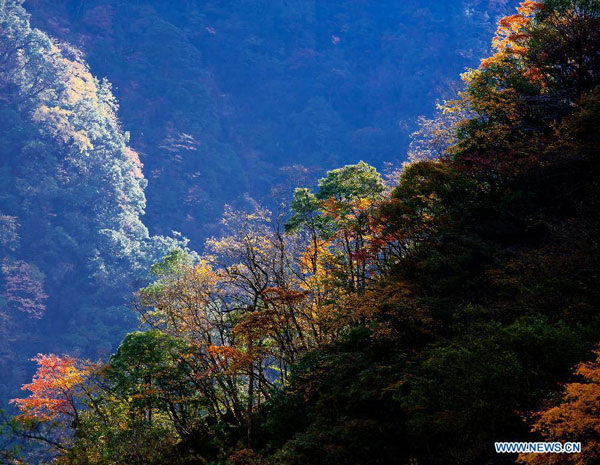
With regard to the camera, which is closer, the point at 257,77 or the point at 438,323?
the point at 438,323

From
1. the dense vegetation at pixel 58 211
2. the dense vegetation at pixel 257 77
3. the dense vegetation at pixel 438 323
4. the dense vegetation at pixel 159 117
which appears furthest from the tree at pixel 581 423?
the dense vegetation at pixel 257 77

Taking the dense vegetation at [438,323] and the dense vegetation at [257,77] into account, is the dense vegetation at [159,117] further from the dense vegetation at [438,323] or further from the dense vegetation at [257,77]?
the dense vegetation at [438,323]

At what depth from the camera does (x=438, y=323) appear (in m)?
7.21

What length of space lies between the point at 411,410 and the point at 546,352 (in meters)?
1.61

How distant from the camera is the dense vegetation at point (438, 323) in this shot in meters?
4.99

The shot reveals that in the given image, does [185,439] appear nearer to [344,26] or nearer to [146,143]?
[146,143]

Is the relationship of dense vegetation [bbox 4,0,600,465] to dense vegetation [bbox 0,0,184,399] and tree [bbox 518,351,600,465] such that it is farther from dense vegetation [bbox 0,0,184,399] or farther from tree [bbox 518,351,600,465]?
dense vegetation [bbox 0,0,184,399]

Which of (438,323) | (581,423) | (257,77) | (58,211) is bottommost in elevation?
(581,423)

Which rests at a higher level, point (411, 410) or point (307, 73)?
point (307, 73)

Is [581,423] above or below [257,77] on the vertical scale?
below

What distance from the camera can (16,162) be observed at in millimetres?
46312

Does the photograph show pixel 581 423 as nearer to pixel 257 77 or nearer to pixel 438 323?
pixel 438 323

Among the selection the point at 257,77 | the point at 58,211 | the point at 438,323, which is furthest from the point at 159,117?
the point at 438,323

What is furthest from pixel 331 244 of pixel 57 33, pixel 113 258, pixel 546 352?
pixel 57 33
